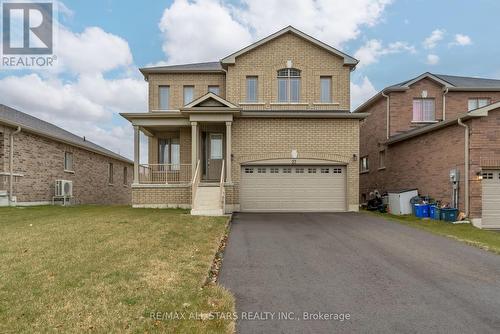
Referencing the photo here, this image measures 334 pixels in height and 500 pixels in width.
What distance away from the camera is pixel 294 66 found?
16.7 metres

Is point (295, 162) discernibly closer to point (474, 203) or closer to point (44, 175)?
point (474, 203)

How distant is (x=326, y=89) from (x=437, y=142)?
5886mm

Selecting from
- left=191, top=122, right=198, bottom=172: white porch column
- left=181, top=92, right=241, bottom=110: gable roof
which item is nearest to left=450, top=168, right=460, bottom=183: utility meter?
left=181, top=92, right=241, bottom=110: gable roof

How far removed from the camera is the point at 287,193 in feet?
48.2

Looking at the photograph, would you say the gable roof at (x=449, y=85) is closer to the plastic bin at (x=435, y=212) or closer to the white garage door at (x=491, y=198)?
the white garage door at (x=491, y=198)

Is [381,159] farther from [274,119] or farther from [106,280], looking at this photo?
[106,280]

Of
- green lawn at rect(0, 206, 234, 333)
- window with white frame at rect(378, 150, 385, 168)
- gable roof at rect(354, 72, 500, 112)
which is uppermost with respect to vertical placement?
gable roof at rect(354, 72, 500, 112)

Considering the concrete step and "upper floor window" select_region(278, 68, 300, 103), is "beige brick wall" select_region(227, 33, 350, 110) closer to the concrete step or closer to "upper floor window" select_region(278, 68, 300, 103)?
"upper floor window" select_region(278, 68, 300, 103)

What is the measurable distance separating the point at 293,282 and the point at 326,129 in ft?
34.7

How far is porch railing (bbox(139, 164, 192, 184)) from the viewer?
15422 mm

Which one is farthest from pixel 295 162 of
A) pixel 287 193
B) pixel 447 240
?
pixel 447 240

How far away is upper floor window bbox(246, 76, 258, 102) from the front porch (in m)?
2.42

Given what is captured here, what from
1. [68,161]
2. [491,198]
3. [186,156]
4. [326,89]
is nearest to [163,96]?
[186,156]

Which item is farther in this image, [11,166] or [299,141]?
[11,166]
